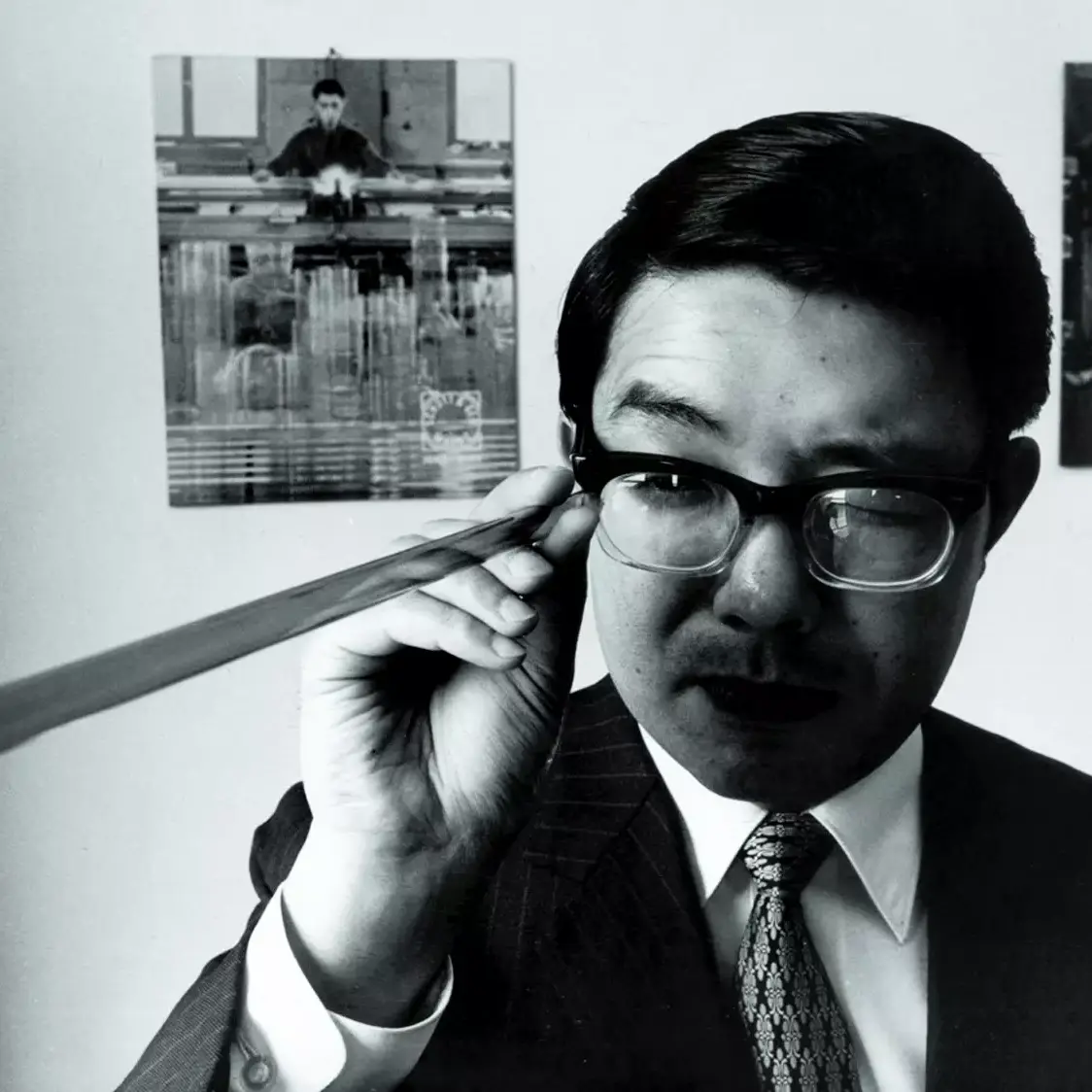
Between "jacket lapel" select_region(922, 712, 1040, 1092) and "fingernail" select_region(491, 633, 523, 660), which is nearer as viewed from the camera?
"fingernail" select_region(491, 633, 523, 660)

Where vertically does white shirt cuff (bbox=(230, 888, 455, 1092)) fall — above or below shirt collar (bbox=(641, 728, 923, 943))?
below

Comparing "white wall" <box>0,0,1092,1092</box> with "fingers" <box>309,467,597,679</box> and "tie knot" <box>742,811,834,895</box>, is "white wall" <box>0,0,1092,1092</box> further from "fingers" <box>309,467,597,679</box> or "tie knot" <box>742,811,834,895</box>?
"tie knot" <box>742,811,834,895</box>

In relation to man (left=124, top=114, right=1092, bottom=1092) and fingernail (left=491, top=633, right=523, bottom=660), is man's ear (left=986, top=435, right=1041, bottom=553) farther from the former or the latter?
fingernail (left=491, top=633, right=523, bottom=660)

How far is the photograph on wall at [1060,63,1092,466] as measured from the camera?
28.4 inches

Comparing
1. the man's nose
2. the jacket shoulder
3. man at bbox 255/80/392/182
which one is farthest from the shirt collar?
man at bbox 255/80/392/182

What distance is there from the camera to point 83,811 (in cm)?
67

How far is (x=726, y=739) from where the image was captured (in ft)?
2.20

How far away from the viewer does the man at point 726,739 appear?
0.62 m

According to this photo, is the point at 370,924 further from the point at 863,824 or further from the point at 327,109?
the point at 327,109

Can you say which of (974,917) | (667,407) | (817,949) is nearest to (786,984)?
(817,949)

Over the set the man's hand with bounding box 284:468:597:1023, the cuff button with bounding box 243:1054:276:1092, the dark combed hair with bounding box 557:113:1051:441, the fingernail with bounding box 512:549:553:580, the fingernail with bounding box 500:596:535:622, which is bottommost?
the cuff button with bounding box 243:1054:276:1092

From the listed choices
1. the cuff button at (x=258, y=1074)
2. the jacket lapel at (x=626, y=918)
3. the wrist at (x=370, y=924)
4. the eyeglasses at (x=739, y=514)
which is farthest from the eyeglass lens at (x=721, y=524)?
the cuff button at (x=258, y=1074)

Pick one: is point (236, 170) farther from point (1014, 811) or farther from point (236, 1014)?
point (1014, 811)

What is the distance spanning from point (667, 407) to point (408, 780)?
245 mm
